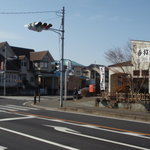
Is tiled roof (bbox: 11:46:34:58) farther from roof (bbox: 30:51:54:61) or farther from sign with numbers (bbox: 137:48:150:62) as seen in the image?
sign with numbers (bbox: 137:48:150:62)

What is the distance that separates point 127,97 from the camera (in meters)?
19.6

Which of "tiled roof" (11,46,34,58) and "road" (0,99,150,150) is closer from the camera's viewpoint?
"road" (0,99,150,150)

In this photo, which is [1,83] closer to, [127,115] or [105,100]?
[105,100]

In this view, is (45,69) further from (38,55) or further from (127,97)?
(127,97)

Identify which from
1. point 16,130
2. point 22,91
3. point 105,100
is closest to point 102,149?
point 16,130

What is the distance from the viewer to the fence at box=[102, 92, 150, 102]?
1873 cm

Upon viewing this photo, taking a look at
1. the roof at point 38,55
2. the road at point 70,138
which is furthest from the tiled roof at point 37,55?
the road at point 70,138

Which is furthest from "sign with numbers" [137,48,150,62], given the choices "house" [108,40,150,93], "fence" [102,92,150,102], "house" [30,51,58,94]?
"house" [30,51,58,94]

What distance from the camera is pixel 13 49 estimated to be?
2192 inches

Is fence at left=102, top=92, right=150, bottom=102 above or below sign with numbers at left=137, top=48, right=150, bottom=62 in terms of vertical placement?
below

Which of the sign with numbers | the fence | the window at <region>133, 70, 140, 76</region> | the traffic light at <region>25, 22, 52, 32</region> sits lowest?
the fence

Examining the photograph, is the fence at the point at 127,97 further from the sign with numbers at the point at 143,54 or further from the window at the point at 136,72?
the sign with numbers at the point at 143,54

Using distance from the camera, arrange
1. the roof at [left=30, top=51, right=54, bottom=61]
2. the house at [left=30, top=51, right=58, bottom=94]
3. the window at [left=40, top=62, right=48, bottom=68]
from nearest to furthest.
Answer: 1. the house at [left=30, top=51, right=58, bottom=94]
2. the window at [left=40, top=62, right=48, bottom=68]
3. the roof at [left=30, top=51, right=54, bottom=61]

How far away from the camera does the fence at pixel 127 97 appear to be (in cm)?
1873
